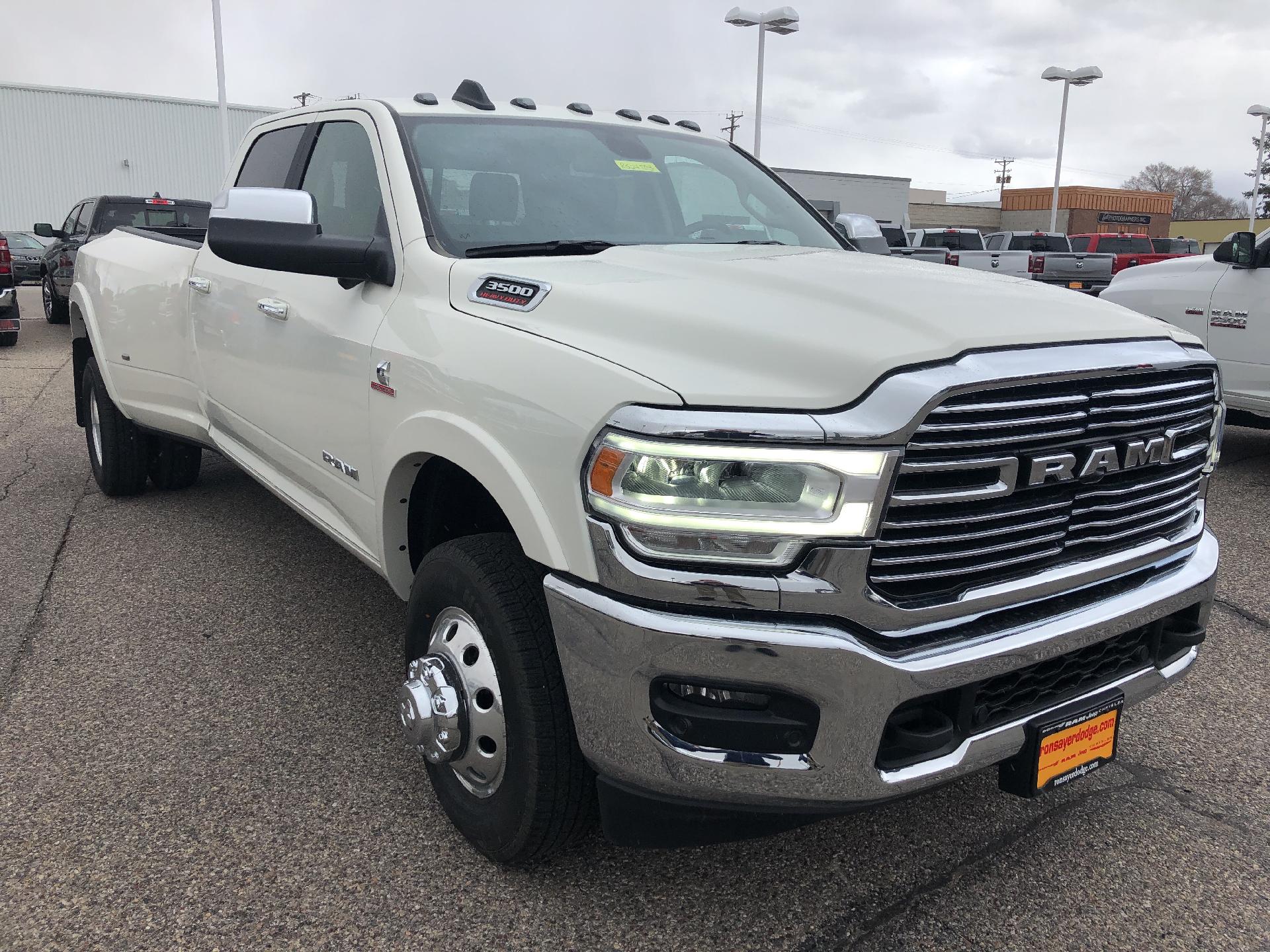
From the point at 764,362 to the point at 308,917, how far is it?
161 cm

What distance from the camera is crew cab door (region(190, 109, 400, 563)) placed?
299cm

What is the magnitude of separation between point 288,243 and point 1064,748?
2255mm

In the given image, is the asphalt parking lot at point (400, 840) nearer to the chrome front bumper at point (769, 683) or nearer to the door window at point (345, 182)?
the chrome front bumper at point (769, 683)

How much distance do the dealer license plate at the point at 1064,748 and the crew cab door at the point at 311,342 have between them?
5.96ft

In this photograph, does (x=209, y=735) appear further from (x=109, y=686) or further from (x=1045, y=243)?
(x=1045, y=243)

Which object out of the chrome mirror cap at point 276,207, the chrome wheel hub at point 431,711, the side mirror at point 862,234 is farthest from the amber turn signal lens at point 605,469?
the side mirror at point 862,234

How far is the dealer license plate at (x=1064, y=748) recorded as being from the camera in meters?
2.16

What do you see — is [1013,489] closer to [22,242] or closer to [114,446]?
[114,446]

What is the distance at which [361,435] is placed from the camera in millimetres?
2932

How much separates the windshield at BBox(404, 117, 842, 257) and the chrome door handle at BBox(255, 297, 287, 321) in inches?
28.9

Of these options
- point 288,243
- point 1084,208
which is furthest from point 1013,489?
point 1084,208

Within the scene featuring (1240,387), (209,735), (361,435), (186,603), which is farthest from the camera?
(1240,387)

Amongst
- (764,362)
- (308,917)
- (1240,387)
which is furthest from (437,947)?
(1240,387)

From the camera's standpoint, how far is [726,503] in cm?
188
